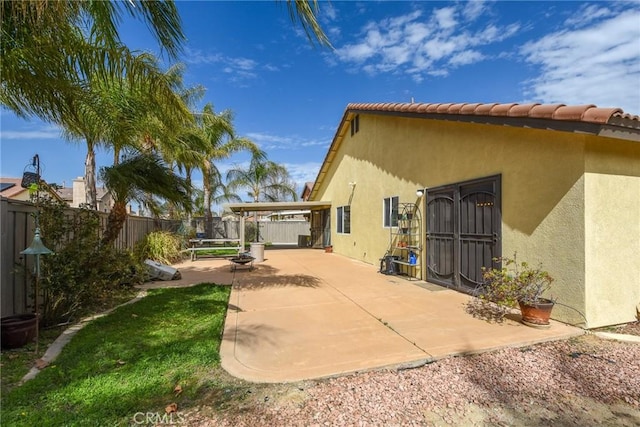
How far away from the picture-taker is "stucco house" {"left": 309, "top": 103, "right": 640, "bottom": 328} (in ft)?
15.4

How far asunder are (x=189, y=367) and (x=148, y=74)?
464 centimetres

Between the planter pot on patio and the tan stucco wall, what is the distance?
7820 millimetres

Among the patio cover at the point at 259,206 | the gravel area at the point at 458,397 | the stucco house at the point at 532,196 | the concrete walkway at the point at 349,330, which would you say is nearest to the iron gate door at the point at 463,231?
the stucco house at the point at 532,196

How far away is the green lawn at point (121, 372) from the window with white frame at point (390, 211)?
21.8 feet

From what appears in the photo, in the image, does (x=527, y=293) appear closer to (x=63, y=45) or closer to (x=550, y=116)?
(x=550, y=116)

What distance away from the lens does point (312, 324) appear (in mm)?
5184

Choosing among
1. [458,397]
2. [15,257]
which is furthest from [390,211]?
[15,257]

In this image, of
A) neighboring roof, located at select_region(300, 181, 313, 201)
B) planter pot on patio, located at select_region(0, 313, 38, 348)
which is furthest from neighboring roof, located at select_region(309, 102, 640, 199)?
neighboring roof, located at select_region(300, 181, 313, 201)

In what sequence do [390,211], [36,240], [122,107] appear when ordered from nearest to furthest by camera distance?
[36,240] → [122,107] → [390,211]

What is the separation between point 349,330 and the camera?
4.83 metres

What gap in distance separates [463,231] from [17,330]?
309 inches

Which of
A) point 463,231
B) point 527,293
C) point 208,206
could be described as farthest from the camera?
point 208,206

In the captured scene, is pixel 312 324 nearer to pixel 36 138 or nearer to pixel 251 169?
pixel 36 138

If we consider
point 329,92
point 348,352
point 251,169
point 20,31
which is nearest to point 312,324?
point 348,352
